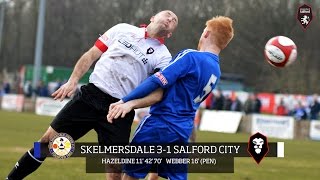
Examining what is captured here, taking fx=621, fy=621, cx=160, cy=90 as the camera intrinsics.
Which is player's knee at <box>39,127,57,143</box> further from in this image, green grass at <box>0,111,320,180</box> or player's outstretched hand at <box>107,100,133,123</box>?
green grass at <box>0,111,320,180</box>

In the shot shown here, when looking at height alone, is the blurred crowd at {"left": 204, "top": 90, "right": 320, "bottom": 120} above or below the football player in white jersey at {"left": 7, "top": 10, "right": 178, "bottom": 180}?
below

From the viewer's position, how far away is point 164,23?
6.09 metres

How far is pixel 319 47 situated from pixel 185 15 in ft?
13.7

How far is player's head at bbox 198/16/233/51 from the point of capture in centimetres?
546

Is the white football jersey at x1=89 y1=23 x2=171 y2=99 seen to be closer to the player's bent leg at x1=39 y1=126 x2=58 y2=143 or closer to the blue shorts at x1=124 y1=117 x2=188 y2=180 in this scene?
the player's bent leg at x1=39 y1=126 x2=58 y2=143

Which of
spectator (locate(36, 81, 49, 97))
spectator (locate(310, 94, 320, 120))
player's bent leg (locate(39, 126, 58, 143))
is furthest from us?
spectator (locate(36, 81, 49, 97))

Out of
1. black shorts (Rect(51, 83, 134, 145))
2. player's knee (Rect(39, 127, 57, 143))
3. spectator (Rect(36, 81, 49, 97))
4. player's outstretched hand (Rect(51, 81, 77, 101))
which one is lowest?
spectator (Rect(36, 81, 49, 97))

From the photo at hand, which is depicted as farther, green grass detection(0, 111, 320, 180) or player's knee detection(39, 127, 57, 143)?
green grass detection(0, 111, 320, 180)

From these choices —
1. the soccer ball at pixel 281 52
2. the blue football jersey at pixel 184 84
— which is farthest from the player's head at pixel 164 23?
the soccer ball at pixel 281 52

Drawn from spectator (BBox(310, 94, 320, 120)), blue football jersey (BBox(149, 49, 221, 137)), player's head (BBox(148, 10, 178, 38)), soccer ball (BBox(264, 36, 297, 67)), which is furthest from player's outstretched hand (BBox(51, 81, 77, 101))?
spectator (BBox(310, 94, 320, 120))

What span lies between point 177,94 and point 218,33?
65cm

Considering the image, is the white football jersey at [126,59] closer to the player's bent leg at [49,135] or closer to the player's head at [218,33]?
the player's bent leg at [49,135]

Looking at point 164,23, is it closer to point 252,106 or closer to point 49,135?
point 49,135

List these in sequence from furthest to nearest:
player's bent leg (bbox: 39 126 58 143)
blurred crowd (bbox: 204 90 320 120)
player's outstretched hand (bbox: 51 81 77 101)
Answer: blurred crowd (bbox: 204 90 320 120) < player's bent leg (bbox: 39 126 58 143) < player's outstretched hand (bbox: 51 81 77 101)
